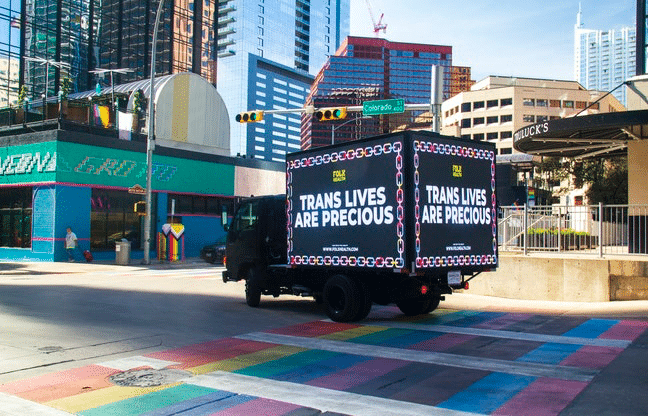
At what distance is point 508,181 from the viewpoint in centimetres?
3528

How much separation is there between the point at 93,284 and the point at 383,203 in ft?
38.9

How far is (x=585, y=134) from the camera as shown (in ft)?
64.4

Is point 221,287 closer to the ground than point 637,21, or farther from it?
closer to the ground

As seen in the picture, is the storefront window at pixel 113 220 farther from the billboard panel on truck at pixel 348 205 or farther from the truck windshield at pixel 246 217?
the billboard panel on truck at pixel 348 205

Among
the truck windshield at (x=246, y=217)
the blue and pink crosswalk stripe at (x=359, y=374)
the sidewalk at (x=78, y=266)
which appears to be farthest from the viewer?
the sidewalk at (x=78, y=266)

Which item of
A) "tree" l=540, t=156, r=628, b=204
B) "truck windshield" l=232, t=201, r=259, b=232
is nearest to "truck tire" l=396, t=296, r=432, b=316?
"truck windshield" l=232, t=201, r=259, b=232

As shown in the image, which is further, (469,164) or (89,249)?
(89,249)

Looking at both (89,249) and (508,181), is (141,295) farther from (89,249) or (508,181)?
(508,181)

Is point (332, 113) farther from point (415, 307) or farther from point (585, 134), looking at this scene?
point (415, 307)

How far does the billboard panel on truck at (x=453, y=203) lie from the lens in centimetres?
1078

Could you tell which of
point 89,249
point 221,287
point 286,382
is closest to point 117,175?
point 89,249

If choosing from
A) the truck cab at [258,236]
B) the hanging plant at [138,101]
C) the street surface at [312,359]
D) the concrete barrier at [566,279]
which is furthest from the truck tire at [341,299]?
the hanging plant at [138,101]

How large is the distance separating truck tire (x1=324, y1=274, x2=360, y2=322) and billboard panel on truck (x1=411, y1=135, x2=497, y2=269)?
1570mm

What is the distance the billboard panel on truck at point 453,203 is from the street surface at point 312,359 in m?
1.36
